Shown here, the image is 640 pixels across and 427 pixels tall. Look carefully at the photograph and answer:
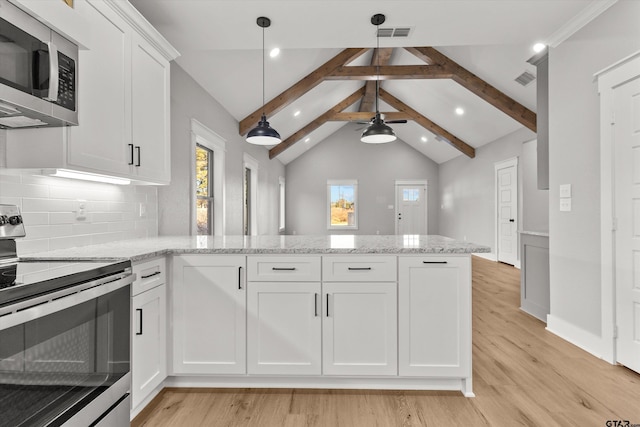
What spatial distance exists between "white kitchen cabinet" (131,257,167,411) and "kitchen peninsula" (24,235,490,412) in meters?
0.02

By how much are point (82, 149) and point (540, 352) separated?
334 centimetres

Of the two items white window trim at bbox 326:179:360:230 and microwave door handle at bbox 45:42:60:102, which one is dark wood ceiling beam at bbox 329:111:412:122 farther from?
microwave door handle at bbox 45:42:60:102

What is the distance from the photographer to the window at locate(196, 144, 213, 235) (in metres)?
4.34

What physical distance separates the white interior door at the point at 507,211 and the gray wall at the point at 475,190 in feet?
0.48

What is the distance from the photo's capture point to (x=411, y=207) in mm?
10719

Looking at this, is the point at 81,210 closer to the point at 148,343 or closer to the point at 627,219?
the point at 148,343

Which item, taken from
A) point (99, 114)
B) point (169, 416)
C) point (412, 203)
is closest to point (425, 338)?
point (169, 416)

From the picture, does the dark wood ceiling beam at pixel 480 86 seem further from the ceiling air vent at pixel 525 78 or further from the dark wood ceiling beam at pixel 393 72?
the ceiling air vent at pixel 525 78

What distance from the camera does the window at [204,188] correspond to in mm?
4336

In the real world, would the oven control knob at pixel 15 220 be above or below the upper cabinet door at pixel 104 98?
below

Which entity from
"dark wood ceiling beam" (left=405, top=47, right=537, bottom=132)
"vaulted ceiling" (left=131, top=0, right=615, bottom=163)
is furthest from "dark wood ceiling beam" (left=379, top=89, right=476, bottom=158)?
"dark wood ceiling beam" (left=405, top=47, right=537, bottom=132)

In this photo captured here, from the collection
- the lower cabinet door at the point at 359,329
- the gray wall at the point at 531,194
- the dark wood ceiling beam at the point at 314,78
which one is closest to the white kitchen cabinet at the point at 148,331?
the lower cabinet door at the point at 359,329

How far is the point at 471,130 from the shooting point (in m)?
7.77

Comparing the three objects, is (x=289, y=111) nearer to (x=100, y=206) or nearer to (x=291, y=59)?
(x=291, y=59)
